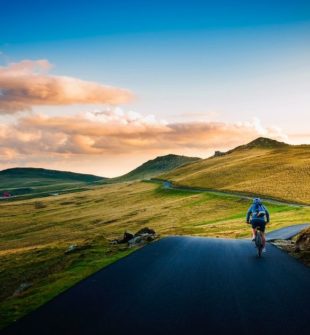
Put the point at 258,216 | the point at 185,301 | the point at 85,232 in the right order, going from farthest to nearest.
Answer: the point at 85,232, the point at 258,216, the point at 185,301

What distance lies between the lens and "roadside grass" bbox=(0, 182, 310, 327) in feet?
68.4

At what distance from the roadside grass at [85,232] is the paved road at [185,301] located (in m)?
2.03

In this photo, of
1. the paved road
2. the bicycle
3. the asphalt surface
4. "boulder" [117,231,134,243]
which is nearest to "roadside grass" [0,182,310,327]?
"boulder" [117,231,134,243]

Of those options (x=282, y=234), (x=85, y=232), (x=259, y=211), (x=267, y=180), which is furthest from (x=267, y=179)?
(x=259, y=211)

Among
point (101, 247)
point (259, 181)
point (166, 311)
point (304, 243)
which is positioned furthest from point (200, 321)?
point (259, 181)

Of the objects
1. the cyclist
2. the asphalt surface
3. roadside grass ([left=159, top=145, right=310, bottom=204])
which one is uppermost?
roadside grass ([left=159, top=145, right=310, bottom=204])

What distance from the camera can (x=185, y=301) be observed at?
12.8 meters

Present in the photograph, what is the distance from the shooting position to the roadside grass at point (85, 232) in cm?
2085

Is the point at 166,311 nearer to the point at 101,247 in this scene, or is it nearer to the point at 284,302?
the point at 284,302

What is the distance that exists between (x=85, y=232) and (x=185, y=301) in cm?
6981

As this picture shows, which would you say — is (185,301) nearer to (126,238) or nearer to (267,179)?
(126,238)

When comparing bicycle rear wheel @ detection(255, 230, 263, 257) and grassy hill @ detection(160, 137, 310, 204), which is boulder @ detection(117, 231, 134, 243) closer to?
bicycle rear wheel @ detection(255, 230, 263, 257)

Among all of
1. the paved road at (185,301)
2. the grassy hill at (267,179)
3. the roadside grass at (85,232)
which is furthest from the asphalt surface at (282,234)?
the grassy hill at (267,179)

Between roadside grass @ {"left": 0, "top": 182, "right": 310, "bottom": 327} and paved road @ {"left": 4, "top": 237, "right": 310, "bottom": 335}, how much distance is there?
2026 mm
